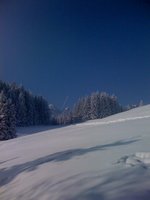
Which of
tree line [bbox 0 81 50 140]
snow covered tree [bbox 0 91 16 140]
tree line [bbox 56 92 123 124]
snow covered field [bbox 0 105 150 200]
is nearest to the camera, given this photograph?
snow covered field [bbox 0 105 150 200]

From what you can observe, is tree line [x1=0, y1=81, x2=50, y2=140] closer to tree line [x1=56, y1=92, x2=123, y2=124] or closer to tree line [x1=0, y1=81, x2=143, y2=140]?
tree line [x1=0, y1=81, x2=143, y2=140]

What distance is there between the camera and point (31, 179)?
899 centimetres

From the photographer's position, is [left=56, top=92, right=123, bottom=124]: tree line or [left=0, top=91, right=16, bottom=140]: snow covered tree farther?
[left=56, top=92, right=123, bottom=124]: tree line

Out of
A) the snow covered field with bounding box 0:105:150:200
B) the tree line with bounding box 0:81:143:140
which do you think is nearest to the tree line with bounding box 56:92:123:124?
the tree line with bounding box 0:81:143:140

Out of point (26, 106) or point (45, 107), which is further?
point (45, 107)

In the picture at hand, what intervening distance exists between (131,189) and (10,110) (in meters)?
45.0

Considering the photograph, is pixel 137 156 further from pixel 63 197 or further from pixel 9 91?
pixel 9 91

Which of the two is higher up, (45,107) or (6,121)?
(45,107)

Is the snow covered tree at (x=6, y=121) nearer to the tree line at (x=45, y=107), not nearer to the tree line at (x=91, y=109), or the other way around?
the tree line at (x=45, y=107)

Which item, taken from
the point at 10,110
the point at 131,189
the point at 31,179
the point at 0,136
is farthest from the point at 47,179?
the point at 10,110

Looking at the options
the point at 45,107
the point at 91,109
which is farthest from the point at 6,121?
the point at 91,109

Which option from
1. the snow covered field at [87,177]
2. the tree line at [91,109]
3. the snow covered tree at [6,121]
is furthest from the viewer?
the tree line at [91,109]

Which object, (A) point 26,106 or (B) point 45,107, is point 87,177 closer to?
(A) point 26,106

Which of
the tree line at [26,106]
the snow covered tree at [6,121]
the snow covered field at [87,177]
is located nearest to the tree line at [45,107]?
the tree line at [26,106]
